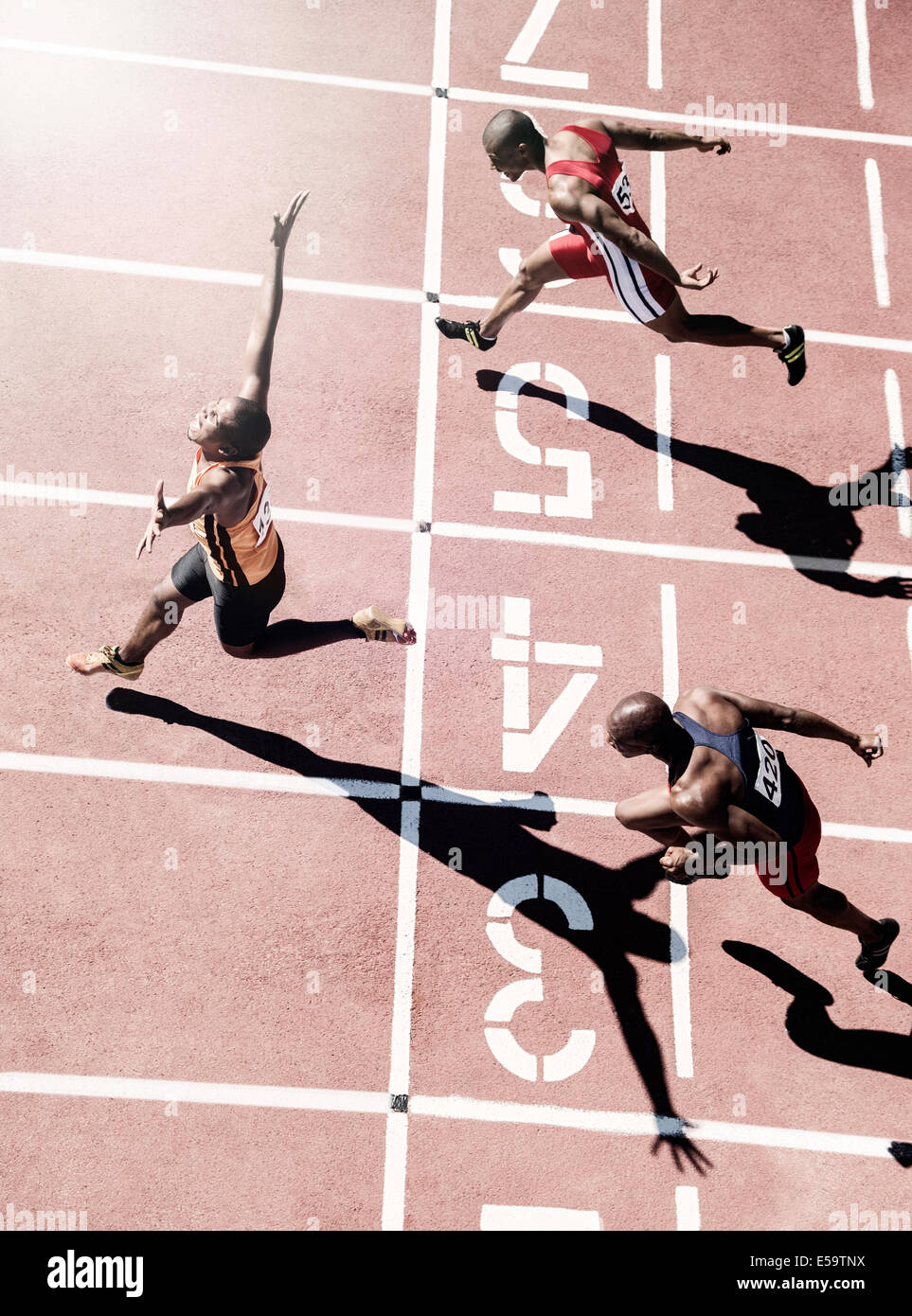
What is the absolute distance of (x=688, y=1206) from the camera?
6.42m

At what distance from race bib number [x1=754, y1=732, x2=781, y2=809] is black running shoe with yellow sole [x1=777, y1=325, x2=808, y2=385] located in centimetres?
347

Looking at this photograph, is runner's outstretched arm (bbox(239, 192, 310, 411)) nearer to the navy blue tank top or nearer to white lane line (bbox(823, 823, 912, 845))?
the navy blue tank top

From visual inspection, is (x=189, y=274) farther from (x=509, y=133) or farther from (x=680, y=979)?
(x=680, y=979)

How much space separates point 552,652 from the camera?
304 inches

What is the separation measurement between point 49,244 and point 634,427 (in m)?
4.95

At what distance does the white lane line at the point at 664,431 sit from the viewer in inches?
329

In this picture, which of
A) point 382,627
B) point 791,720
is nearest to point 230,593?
point 382,627

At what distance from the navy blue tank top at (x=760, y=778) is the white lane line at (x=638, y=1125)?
1.91 m

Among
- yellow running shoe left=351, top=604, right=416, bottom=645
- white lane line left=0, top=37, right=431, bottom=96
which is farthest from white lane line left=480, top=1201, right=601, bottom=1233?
white lane line left=0, top=37, right=431, bottom=96

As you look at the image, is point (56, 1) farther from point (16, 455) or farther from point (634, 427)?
point (634, 427)

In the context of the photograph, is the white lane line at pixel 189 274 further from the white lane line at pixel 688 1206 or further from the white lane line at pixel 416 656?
the white lane line at pixel 688 1206

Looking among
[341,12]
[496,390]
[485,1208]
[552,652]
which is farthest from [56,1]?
[485,1208]

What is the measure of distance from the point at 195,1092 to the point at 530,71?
9.02 m

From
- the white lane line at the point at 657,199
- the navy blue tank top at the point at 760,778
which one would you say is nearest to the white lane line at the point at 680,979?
the navy blue tank top at the point at 760,778
